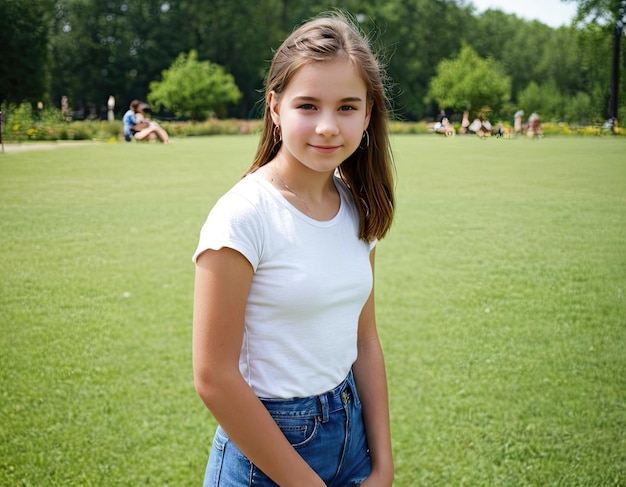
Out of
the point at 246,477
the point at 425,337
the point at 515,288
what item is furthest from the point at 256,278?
the point at 515,288

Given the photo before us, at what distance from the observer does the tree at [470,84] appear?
9.59ft

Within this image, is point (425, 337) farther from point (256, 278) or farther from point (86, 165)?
point (256, 278)

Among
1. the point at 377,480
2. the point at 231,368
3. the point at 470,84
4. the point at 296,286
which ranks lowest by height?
the point at 377,480

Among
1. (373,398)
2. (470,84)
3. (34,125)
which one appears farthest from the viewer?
(470,84)

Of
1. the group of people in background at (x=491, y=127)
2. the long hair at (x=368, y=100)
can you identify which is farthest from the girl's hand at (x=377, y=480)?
the group of people in background at (x=491, y=127)

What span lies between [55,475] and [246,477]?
1.67 m

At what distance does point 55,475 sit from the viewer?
2.52 m

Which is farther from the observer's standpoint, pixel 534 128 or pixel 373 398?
pixel 534 128

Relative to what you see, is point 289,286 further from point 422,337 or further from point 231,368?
point 422,337

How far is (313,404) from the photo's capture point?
129 centimetres

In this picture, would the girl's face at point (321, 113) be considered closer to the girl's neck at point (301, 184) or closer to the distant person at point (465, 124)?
the girl's neck at point (301, 184)

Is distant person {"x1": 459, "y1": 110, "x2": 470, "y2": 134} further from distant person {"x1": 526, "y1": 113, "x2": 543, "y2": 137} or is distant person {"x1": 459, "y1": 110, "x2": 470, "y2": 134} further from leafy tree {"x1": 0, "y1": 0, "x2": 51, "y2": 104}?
leafy tree {"x1": 0, "y1": 0, "x2": 51, "y2": 104}

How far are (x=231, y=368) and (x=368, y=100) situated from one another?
27.1 inches

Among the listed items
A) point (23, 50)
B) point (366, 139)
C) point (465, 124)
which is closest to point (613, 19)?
point (465, 124)
